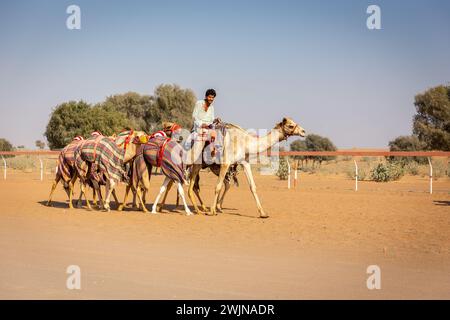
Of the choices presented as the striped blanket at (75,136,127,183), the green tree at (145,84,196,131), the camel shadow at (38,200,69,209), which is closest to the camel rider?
the striped blanket at (75,136,127,183)

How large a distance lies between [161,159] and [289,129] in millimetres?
3099

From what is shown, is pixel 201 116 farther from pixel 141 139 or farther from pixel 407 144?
pixel 407 144

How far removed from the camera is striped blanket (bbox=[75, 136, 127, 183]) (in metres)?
14.8

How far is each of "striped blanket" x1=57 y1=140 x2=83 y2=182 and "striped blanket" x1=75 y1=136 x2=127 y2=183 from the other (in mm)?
266

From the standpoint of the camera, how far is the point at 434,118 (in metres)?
50.8

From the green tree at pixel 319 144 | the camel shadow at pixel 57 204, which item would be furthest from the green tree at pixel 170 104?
the camel shadow at pixel 57 204

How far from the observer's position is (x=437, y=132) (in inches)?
1906

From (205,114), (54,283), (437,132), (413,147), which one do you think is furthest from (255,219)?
(413,147)

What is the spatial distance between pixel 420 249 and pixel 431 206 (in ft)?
24.9

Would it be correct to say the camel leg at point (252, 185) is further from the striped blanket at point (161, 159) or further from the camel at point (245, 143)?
the striped blanket at point (161, 159)

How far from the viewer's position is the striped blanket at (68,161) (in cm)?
1541

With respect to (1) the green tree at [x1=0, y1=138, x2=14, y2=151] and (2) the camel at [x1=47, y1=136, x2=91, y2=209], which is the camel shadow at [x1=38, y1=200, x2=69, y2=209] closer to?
(2) the camel at [x1=47, y1=136, x2=91, y2=209]
